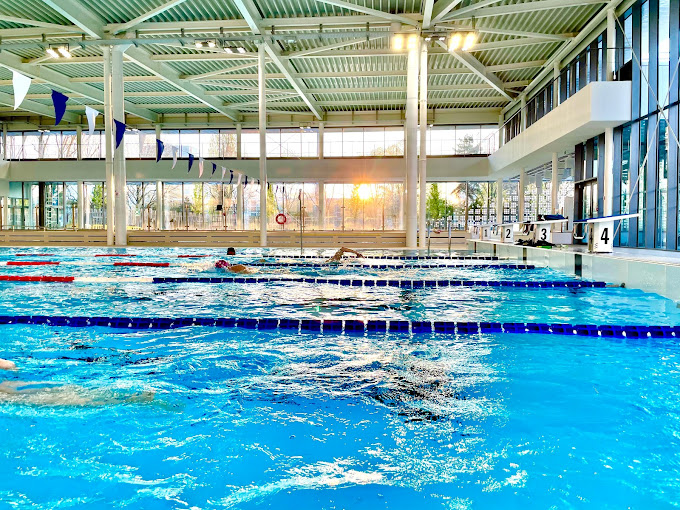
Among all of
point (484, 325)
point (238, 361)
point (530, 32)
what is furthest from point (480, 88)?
point (238, 361)

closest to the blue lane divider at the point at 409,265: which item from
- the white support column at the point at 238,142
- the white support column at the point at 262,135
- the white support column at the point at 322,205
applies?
the white support column at the point at 262,135

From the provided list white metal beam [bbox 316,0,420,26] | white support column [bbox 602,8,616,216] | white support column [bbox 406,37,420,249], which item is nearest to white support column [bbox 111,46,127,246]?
white metal beam [bbox 316,0,420,26]

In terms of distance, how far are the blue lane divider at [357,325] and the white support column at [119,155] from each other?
39.7 feet

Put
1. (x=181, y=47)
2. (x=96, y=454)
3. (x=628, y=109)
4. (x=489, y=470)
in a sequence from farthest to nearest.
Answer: (x=181, y=47) → (x=628, y=109) → (x=96, y=454) → (x=489, y=470)

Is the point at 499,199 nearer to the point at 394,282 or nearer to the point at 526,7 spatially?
the point at 526,7

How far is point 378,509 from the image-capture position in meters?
1.90

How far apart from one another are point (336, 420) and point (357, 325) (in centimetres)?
237

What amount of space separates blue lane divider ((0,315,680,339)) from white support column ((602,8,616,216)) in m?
8.76

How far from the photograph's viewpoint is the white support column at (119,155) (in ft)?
53.7

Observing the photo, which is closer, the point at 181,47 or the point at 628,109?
the point at 628,109

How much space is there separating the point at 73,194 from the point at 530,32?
24.8m

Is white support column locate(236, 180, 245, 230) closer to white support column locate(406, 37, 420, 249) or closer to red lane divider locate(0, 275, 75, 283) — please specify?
white support column locate(406, 37, 420, 249)

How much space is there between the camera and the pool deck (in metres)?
6.72

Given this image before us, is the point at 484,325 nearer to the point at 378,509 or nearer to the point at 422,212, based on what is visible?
the point at 378,509
